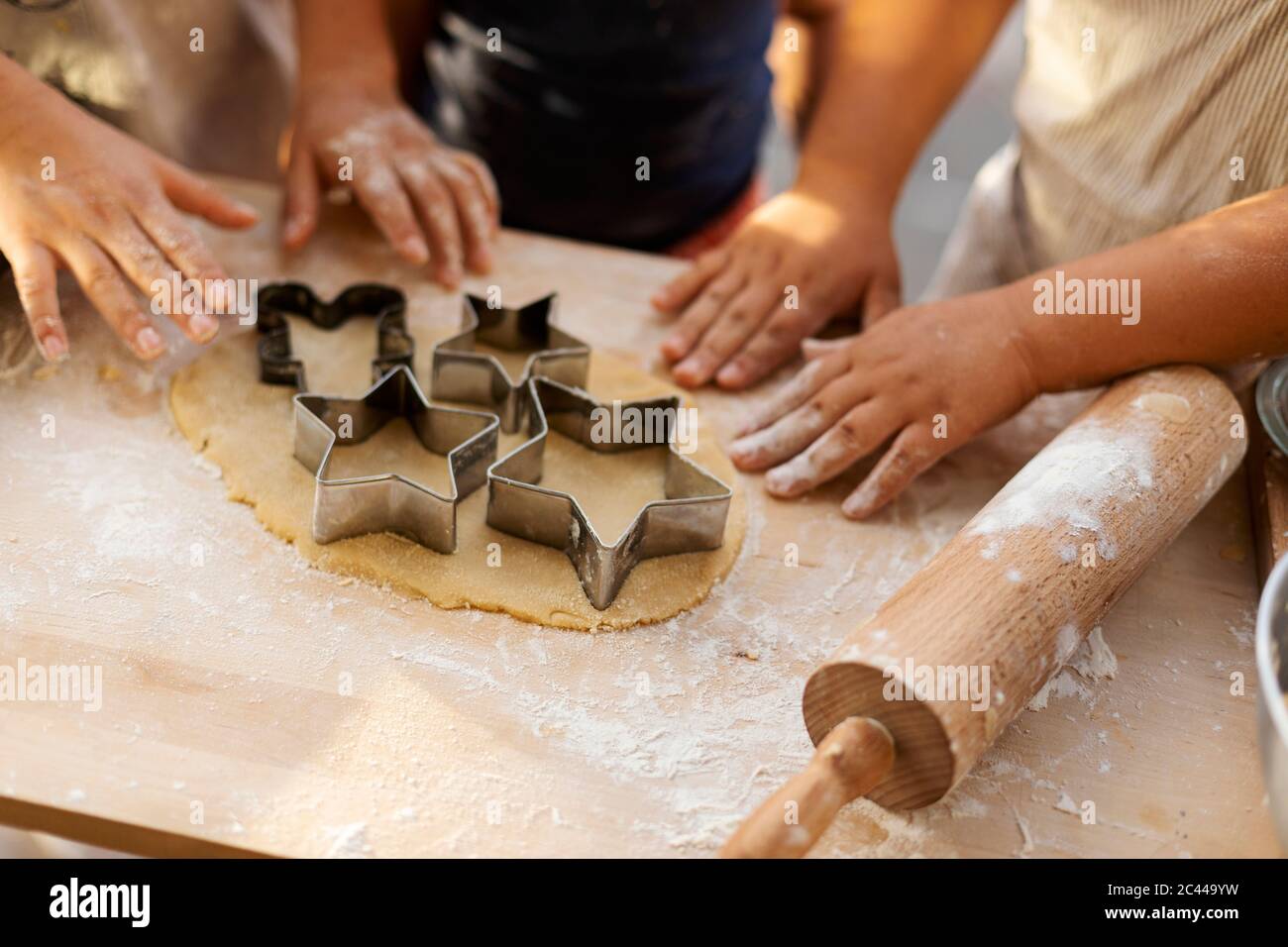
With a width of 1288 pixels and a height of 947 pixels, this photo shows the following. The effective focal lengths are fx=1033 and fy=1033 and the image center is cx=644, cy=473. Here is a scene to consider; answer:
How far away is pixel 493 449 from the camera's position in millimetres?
1158

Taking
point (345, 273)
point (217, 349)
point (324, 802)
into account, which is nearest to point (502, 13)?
point (345, 273)

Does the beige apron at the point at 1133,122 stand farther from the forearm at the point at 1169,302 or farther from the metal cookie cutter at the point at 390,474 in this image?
the metal cookie cutter at the point at 390,474

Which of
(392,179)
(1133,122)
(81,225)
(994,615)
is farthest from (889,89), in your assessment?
(81,225)

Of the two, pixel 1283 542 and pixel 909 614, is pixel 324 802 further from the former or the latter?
pixel 1283 542

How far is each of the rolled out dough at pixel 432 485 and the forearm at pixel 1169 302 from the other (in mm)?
416

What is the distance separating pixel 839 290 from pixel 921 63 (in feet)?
1.43

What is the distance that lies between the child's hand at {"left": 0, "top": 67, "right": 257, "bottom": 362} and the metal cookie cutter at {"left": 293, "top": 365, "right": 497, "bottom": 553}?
203mm

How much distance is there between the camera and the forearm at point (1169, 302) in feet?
3.74

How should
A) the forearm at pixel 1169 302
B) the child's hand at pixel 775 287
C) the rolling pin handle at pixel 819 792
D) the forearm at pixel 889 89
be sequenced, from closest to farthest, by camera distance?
the rolling pin handle at pixel 819 792 → the forearm at pixel 1169 302 → the child's hand at pixel 775 287 → the forearm at pixel 889 89

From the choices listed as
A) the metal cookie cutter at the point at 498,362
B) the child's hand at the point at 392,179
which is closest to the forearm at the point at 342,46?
the child's hand at the point at 392,179

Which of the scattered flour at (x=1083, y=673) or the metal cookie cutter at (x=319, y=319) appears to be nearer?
the scattered flour at (x=1083, y=673)

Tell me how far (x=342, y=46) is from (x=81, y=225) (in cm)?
60

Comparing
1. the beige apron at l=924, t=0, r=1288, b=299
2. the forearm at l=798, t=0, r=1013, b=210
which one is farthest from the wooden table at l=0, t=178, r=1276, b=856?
the forearm at l=798, t=0, r=1013, b=210

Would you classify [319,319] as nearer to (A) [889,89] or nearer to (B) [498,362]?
(B) [498,362]
